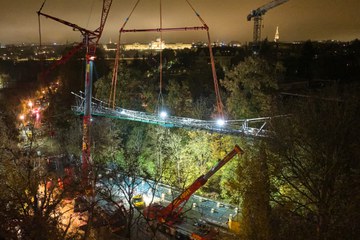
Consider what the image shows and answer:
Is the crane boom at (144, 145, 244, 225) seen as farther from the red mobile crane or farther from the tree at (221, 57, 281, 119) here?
the tree at (221, 57, 281, 119)

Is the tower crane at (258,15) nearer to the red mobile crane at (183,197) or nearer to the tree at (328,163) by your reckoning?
the red mobile crane at (183,197)

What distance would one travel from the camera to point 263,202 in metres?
10.6

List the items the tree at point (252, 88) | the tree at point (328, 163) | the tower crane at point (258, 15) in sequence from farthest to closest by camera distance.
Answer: the tower crane at point (258, 15) < the tree at point (252, 88) < the tree at point (328, 163)

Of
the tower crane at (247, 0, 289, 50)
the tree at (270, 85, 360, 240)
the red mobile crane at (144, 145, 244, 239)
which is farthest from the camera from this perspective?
the tower crane at (247, 0, 289, 50)

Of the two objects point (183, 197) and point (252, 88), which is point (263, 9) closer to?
point (252, 88)

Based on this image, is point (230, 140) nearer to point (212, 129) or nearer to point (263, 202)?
point (212, 129)

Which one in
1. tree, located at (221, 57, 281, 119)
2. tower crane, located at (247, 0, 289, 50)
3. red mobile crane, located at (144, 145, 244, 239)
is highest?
tower crane, located at (247, 0, 289, 50)

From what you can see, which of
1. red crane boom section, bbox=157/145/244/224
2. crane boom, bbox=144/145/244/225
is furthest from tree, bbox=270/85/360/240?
crane boom, bbox=144/145/244/225

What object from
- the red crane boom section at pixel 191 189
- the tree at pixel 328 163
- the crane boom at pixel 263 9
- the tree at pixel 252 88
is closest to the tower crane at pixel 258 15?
the crane boom at pixel 263 9

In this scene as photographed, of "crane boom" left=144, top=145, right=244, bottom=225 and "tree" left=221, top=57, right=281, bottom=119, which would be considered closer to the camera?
"crane boom" left=144, top=145, right=244, bottom=225

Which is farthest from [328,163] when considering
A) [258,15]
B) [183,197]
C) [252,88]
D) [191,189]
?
[258,15]

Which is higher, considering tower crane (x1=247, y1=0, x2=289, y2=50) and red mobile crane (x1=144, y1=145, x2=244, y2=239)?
tower crane (x1=247, y1=0, x2=289, y2=50)

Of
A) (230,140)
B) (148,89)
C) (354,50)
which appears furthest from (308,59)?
(230,140)

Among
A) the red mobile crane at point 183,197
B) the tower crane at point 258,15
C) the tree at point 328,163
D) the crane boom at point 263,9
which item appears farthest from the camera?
the crane boom at point 263,9
